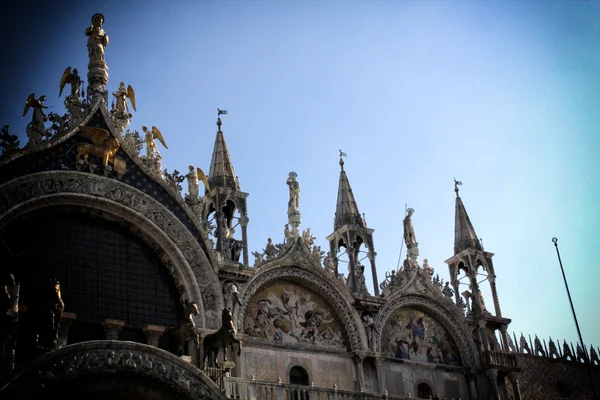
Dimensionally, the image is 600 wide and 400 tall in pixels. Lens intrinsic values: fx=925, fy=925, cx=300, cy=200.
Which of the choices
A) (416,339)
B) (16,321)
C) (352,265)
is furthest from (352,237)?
(16,321)

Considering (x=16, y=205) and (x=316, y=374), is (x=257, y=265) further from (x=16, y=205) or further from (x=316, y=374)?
(x=16, y=205)

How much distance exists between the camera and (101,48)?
2295 cm

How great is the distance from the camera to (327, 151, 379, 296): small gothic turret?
81.1ft

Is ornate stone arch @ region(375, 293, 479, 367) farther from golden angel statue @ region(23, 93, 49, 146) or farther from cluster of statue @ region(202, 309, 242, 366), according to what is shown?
golden angel statue @ region(23, 93, 49, 146)

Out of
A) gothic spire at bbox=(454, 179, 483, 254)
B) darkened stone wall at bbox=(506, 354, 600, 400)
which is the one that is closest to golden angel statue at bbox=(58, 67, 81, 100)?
gothic spire at bbox=(454, 179, 483, 254)

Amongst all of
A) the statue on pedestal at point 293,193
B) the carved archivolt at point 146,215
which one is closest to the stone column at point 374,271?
the statue on pedestal at point 293,193

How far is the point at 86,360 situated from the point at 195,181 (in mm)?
6914

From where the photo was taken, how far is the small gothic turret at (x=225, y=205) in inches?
891

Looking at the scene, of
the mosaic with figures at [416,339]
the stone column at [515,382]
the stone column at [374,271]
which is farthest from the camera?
the stone column at [515,382]

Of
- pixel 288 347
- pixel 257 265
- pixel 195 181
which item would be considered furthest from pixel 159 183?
pixel 288 347

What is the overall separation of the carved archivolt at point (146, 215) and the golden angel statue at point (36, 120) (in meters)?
1.01

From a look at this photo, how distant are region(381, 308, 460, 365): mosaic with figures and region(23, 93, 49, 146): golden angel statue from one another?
10.1m

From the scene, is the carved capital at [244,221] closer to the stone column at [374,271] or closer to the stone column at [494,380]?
the stone column at [374,271]

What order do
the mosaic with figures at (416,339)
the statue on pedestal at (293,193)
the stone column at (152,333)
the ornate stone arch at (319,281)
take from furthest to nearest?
the mosaic with figures at (416,339), the statue on pedestal at (293,193), the ornate stone arch at (319,281), the stone column at (152,333)
